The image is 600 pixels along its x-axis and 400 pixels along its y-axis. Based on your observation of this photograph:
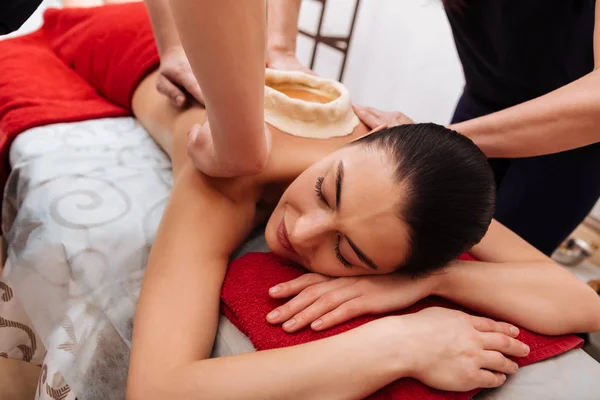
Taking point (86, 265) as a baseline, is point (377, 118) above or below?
above

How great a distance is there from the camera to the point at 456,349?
2.48 feet

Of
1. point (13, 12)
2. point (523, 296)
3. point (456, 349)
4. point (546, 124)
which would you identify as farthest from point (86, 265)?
point (546, 124)

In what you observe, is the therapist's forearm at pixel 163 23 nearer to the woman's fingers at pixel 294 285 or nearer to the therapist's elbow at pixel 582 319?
the woman's fingers at pixel 294 285

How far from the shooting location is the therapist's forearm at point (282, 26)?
4.63 feet

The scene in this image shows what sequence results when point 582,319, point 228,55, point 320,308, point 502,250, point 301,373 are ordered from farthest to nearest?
point 502,250, point 582,319, point 320,308, point 301,373, point 228,55

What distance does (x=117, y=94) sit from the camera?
1491 mm

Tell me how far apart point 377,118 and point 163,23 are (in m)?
0.62

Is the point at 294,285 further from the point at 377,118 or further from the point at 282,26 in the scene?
the point at 282,26

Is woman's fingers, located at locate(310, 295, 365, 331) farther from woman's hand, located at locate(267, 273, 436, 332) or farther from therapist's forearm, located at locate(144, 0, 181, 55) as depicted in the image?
therapist's forearm, located at locate(144, 0, 181, 55)

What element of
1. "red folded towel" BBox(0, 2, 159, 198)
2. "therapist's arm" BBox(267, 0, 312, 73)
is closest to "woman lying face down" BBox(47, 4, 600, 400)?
"therapist's arm" BBox(267, 0, 312, 73)

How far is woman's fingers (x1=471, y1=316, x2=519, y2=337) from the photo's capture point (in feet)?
2.68

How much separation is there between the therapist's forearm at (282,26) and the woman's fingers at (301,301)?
85 centimetres

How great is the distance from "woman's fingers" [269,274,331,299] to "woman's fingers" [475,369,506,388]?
0.30 m

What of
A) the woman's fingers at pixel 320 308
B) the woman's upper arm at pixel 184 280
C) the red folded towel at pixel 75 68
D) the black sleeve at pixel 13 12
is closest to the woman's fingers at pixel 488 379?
the woman's fingers at pixel 320 308
